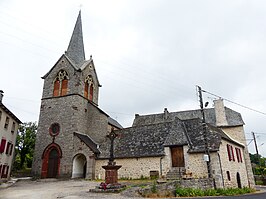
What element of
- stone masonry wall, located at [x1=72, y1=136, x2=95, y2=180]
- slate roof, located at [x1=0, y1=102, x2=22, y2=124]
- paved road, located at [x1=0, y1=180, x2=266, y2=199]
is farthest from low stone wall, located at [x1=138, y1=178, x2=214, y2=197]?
slate roof, located at [x1=0, y1=102, x2=22, y2=124]

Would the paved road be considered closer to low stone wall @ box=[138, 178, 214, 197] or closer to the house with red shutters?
low stone wall @ box=[138, 178, 214, 197]

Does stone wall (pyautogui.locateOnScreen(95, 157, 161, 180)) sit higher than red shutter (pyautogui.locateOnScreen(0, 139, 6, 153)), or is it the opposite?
red shutter (pyautogui.locateOnScreen(0, 139, 6, 153))

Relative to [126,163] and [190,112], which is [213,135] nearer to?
[126,163]

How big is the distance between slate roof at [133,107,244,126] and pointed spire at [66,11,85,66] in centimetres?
1610

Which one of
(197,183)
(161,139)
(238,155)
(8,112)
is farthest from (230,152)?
(8,112)

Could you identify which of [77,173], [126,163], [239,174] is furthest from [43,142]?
[239,174]

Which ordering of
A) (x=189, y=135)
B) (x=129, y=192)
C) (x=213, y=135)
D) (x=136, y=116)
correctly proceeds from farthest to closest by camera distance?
1. (x=136, y=116)
2. (x=189, y=135)
3. (x=213, y=135)
4. (x=129, y=192)

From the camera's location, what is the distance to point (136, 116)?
43.3 m

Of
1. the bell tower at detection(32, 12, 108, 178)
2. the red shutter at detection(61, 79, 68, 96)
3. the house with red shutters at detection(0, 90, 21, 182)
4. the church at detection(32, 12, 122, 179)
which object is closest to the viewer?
the house with red shutters at detection(0, 90, 21, 182)

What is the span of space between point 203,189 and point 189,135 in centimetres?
680

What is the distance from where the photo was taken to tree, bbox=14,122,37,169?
141ft

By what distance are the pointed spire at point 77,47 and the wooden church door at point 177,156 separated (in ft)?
59.3

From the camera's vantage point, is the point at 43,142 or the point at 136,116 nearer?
the point at 43,142

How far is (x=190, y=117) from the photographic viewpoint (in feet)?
128
